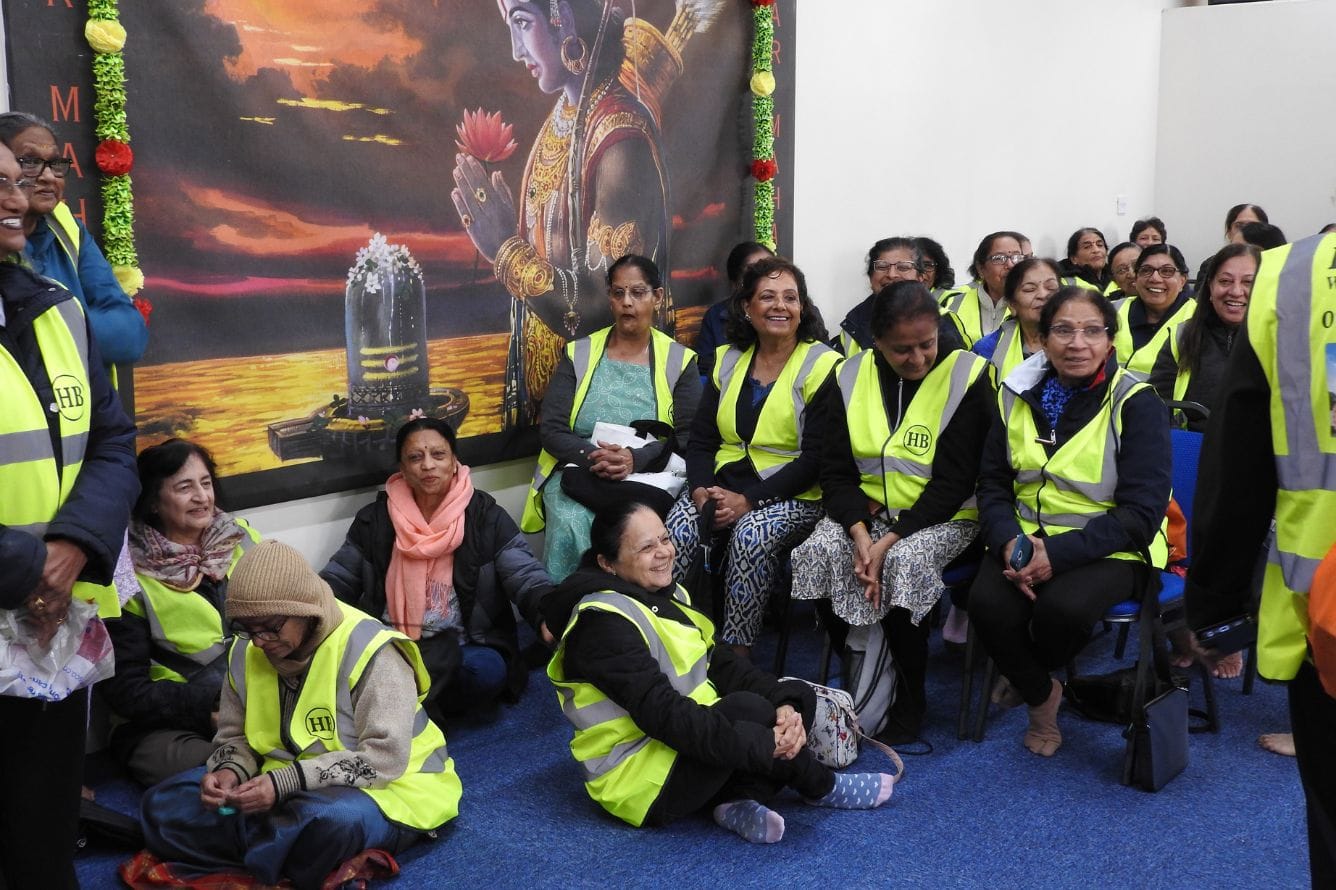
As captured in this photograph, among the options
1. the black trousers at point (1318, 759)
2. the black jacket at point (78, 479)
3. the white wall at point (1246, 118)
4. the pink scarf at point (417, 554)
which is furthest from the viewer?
the white wall at point (1246, 118)

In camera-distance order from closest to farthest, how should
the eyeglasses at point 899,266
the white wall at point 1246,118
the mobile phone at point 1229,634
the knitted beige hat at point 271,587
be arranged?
the mobile phone at point 1229,634
the knitted beige hat at point 271,587
the eyeglasses at point 899,266
the white wall at point 1246,118

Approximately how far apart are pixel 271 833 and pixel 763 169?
11.1 ft

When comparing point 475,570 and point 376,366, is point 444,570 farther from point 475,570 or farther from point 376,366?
point 376,366

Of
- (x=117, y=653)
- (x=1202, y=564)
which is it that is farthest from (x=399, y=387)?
(x=1202, y=564)

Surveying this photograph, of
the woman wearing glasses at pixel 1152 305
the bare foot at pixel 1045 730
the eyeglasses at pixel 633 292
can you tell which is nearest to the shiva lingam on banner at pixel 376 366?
the eyeglasses at pixel 633 292

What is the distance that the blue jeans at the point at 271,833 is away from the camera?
2.55 metres

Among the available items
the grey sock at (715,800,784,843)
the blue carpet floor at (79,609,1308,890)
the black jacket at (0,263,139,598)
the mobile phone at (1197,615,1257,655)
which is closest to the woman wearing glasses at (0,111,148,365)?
the black jacket at (0,263,139,598)

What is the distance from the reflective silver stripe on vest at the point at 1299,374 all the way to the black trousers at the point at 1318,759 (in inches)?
5.0

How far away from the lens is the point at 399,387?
394 centimetres

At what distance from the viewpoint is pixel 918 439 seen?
3.53 metres

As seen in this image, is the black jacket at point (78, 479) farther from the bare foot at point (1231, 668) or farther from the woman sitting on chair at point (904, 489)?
the bare foot at point (1231, 668)

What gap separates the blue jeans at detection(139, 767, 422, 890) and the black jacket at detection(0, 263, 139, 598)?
0.79 meters

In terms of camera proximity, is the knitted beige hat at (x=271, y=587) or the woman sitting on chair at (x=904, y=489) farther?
the woman sitting on chair at (x=904, y=489)

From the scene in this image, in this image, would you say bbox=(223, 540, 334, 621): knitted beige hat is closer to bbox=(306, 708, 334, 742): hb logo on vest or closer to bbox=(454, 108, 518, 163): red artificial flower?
bbox=(306, 708, 334, 742): hb logo on vest
